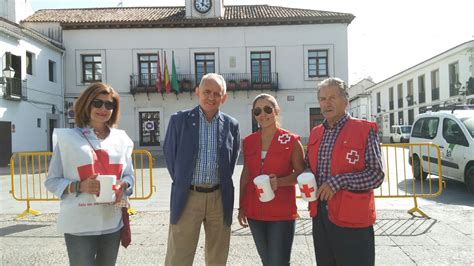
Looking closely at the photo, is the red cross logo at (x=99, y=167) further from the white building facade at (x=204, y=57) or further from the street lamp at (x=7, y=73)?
the white building facade at (x=204, y=57)

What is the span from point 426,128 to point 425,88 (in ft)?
97.4

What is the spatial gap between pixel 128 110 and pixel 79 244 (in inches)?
910

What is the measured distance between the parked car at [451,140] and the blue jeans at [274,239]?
236 inches

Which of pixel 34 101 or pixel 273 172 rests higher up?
pixel 34 101

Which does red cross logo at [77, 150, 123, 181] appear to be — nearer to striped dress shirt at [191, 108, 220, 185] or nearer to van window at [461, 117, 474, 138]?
striped dress shirt at [191, 108, 220, 185]

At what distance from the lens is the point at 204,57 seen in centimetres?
2477

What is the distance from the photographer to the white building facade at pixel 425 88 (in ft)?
96.0

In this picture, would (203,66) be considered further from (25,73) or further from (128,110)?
(25,73)

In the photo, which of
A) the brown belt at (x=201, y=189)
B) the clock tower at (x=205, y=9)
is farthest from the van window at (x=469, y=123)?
the clock tower at (x=205, y=9)

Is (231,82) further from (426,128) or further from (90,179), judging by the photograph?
(90,179)

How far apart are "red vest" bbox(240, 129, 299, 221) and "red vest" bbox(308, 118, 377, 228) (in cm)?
42

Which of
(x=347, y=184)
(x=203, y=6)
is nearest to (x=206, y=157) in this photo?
(x=347, y=184)

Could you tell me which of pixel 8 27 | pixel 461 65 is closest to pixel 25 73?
pixel 8 27

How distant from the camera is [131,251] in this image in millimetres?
4723
